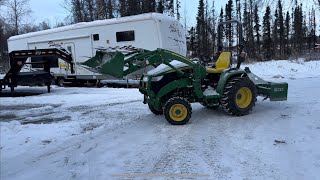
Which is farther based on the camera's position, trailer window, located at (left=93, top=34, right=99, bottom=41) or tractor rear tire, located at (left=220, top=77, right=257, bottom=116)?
trailer window, located at (left=93, top=34, right=99, bottom=41)

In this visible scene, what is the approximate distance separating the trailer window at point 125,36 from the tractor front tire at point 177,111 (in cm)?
952

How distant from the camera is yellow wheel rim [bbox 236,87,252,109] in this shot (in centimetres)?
905

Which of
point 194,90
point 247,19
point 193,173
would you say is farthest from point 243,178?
point 247,19

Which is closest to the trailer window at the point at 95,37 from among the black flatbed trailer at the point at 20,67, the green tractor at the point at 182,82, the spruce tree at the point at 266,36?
the black flatbed trailer at the point at 20,67

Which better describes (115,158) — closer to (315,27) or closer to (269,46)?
(269,46)

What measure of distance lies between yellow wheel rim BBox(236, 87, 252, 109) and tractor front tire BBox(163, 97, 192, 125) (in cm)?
151

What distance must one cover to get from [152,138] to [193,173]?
209 centimetres

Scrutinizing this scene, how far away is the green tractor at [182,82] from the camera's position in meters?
8.25

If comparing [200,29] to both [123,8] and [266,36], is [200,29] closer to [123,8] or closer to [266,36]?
[266,36]

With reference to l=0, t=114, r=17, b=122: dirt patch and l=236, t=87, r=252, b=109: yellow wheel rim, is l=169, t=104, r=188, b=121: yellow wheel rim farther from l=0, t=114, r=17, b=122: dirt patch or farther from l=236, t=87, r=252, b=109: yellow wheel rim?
l=0, t=114, r=17, b=122: dirt patch

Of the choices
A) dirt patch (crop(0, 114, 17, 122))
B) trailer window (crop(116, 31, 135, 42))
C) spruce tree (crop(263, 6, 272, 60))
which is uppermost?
spruce tree (crop(263, 6, 272, 60))

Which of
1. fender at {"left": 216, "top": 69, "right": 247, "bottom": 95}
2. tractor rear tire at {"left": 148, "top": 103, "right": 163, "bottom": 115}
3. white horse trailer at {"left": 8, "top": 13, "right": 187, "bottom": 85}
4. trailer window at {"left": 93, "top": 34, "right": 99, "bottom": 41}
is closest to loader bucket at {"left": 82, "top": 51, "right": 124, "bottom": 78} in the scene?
tractor rear tire at {"left": 148, "top": 103, "right": 163, "bottom": 115}

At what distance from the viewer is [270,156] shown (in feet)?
19.1

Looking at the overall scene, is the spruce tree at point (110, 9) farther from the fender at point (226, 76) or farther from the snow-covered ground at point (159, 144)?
the fender at point (226, 76)
